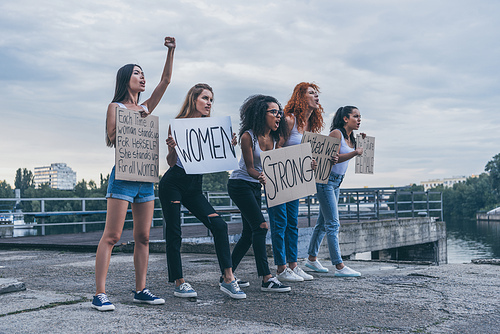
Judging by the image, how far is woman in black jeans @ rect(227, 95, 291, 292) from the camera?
4.64 meters

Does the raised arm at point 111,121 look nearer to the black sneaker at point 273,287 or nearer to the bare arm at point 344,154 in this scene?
the black sneaker at point 273,287

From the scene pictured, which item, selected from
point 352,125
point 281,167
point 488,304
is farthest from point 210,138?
point 488,304

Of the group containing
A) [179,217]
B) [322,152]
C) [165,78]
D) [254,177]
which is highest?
[165,78]

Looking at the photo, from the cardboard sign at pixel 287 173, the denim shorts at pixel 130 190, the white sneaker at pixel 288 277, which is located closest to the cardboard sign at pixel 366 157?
the cardboard sign at pixel 287 173

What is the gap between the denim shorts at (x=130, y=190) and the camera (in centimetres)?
380

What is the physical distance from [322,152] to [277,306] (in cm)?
226

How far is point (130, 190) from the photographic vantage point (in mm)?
3863

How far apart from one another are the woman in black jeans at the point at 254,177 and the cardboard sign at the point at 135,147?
0.88m

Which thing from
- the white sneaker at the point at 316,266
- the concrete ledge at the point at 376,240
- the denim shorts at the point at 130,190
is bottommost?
the concrete ledge at the point at 376,240

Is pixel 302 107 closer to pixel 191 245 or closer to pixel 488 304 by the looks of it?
pixel 488 304

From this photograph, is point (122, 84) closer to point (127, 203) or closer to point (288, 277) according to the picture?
point (127, 203)

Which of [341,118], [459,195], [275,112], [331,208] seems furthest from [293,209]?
[459,195]

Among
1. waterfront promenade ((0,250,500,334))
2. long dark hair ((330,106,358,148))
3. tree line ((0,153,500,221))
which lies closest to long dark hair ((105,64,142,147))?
waterfront promenade ((0,250,500,334))

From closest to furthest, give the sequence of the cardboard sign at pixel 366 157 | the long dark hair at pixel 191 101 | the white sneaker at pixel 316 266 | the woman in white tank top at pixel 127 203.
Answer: the woman in white tank top at pixel 127 203, the long dark hair at pixel 191 101, the white sneaker at pixel 316 266, the cardboard sign at pixel 366 157
